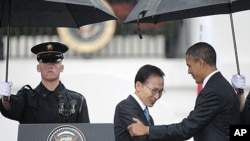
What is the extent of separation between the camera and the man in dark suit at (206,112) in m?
4.78

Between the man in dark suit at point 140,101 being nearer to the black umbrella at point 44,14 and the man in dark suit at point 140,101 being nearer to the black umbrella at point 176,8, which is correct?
the black umbrella at point 176,8

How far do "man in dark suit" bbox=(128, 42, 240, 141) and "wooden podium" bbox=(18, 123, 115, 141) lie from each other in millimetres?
334

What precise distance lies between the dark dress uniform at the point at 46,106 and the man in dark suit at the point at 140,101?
365mm

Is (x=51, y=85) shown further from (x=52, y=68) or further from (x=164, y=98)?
(x=164, y=98)

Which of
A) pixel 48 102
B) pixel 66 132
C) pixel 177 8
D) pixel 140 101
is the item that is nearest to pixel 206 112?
pixel 140 101

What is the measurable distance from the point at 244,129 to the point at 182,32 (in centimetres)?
467

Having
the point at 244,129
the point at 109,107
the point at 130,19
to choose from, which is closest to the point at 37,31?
the point at 109,107

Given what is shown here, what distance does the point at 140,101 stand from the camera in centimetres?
503

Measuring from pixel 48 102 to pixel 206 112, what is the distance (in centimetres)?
128

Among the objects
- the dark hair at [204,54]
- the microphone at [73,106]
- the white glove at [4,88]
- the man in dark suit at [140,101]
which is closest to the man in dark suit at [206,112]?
the dark hair at [204,54]

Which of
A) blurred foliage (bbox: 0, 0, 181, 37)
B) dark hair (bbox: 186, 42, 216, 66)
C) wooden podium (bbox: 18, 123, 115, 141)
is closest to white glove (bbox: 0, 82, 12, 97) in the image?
wooden podium (bbox: 18, 123, 115, 141)

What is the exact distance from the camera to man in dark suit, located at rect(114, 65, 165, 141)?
496 centimetres

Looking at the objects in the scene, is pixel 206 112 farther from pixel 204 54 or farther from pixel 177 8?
pixel 177 8

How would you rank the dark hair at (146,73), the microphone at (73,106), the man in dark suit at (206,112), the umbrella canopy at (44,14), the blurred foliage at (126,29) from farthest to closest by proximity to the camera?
the blurred foliage at (126,29) → the umbrella canopy at (44,14) → the microphone at (73,106) → the dark hair at (146,73) → the man in dark suit at (206,112)
